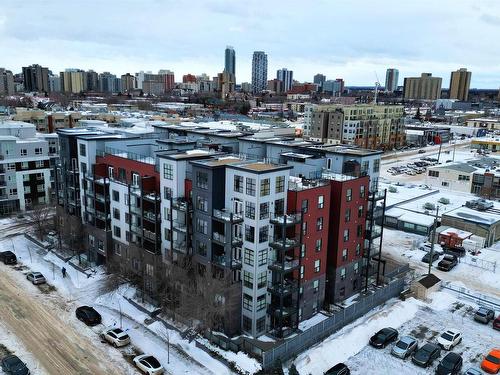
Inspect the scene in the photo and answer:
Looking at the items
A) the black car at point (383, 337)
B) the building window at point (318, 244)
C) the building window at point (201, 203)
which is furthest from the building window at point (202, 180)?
the black car at point (383, 337)

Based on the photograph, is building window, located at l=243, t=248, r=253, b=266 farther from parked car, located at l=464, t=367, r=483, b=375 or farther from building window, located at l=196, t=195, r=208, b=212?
parked car, located at l=464, t=367, r=483, b=375

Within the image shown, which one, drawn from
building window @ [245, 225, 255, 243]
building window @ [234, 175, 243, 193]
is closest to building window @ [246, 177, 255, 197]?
building window @ [234, 175, 243, 193]

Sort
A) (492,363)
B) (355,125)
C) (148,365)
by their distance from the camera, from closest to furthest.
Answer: (148,365)
(492,363)
(355,125)

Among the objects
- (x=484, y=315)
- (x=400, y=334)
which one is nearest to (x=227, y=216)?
(x=400, y=334)

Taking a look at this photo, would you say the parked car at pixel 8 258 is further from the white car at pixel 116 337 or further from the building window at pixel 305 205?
the building window at pixel 305 205

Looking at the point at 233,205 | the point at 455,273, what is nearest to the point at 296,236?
the point at 233,205

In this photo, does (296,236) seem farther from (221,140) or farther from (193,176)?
(221,140)

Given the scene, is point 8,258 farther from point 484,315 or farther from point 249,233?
point 484,315
